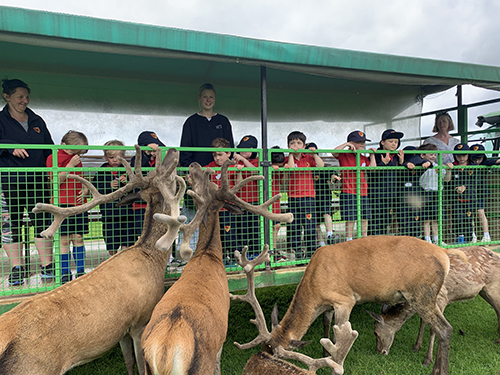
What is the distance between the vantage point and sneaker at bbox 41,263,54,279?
145 inches

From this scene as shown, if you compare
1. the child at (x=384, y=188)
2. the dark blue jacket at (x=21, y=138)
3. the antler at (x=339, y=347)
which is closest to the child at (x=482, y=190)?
the child at (x=384, y=188)

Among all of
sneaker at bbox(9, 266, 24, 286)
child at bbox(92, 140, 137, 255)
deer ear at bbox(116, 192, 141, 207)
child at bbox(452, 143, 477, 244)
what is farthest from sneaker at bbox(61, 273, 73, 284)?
child at bbox(452, 143, 477, 244)

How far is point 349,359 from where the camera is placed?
15.2 ft

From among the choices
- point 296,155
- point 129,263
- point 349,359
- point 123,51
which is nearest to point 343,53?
point 296,155

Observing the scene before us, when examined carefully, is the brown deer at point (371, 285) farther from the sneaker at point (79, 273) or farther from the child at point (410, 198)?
the sneaker at point (79, 273)

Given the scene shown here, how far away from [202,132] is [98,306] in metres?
3.05

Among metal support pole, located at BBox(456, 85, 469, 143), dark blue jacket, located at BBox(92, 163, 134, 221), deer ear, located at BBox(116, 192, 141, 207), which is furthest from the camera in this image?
metal support pole, located at BBox(456, 85, 469, 143)

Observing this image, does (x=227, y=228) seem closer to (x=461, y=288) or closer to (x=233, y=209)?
(x=233, y=209)

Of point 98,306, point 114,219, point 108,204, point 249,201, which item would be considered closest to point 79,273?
point 114,219

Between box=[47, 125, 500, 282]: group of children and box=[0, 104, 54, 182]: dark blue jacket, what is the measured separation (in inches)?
10.6

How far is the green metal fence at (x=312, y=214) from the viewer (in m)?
3.95

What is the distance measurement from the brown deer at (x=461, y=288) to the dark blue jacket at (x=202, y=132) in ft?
10.8

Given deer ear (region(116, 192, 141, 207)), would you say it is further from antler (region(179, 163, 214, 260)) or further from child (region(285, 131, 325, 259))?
child (region(285, 131, 325, 259))

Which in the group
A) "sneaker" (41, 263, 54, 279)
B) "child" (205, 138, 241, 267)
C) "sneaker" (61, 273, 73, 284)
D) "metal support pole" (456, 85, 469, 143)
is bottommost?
"sneaker" (61, 273, 73, 284)
